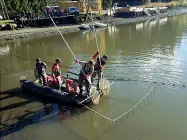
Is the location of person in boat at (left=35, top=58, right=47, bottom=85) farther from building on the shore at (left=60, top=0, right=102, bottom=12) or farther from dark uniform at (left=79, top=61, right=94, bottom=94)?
building on the shore at (left=60, top=0, right=102, bottom=12)

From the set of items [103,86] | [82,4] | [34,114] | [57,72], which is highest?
[82,4]

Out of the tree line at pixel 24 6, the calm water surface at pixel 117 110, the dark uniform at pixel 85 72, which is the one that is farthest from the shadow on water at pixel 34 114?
the tree line at pixel 24 6

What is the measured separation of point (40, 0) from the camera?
5478 centimetres

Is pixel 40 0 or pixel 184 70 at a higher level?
pixel 40 0

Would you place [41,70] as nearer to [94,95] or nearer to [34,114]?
[34,114]

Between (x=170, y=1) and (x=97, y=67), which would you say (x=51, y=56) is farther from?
(x=170, y=1)

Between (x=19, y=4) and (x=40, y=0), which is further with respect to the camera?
(x=40, y=0)

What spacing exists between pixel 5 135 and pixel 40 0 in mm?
47257

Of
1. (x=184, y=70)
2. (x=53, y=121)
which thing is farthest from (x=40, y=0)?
(x=53, y=121)

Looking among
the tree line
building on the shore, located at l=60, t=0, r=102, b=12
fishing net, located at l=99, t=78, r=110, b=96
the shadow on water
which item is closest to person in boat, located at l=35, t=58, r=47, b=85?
the shadow on water

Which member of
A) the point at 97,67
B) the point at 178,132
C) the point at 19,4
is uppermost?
the point at 19,4

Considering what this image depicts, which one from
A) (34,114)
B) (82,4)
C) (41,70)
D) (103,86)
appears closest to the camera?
(34,114)

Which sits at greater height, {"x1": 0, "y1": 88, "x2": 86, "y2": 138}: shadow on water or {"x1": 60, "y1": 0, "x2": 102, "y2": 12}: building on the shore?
{"x1": 60, "y1": 0, "x2": 102, "y2": 12}: building on the shore

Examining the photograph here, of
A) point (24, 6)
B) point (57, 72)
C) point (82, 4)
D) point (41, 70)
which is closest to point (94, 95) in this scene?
point (57, 72)
